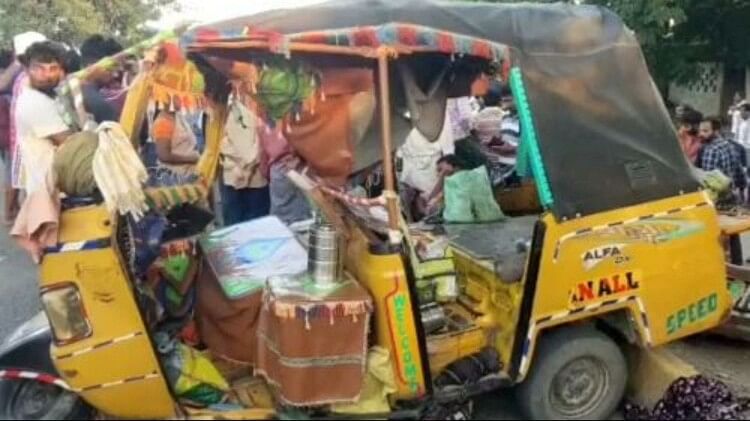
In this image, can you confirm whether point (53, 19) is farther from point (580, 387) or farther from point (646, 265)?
point (646, 265)

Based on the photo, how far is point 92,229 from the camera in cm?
324

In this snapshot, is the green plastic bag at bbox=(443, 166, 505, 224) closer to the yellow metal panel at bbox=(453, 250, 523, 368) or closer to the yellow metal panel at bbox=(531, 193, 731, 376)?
the yellow metal panel at bbox=(453, 250, 523, 368)

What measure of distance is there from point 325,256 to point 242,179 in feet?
9.94

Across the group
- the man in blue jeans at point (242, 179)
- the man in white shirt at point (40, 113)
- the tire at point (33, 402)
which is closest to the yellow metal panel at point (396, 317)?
the tire at point (33, 402)

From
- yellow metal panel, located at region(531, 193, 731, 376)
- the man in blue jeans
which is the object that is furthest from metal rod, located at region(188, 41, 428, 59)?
the man in blue jeans

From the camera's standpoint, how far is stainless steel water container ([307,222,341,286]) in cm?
358

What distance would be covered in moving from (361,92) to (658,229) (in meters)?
1.67

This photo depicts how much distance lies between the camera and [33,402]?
12.0 ft

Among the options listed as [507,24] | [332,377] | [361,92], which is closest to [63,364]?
[332,377]

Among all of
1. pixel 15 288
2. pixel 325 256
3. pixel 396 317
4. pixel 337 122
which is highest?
pixel 337 122

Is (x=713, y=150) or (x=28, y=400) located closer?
(x=28, y=400)

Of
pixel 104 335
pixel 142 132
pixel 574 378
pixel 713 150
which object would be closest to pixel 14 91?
pixel 142 132

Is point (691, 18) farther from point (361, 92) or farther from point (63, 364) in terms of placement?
point (63, 364)

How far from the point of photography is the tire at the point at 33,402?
11.7ft
